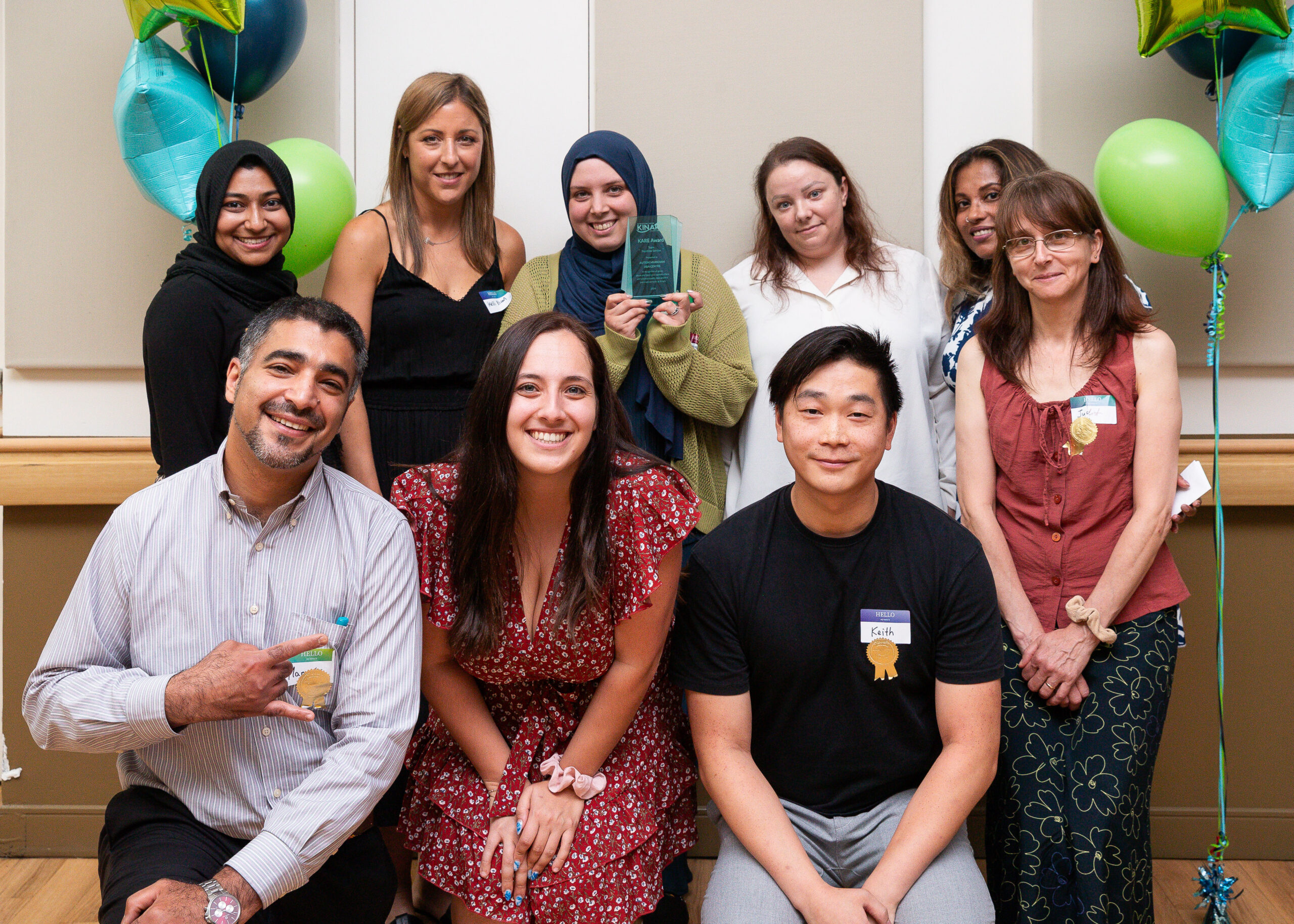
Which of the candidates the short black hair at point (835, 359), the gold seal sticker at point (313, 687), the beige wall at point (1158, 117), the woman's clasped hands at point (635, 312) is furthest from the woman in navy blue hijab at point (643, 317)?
the beige wall at point (1158, 117)

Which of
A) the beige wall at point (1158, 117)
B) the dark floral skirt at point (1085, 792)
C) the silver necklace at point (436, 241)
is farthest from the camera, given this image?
the beige wall at point (1158, 117)

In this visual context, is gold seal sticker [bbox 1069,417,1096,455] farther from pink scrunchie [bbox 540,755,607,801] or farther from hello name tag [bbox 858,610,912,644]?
pink scrunchie [bbox 540,755,607,801]

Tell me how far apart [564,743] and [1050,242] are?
154 centimetres

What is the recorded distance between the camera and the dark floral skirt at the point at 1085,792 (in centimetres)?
205

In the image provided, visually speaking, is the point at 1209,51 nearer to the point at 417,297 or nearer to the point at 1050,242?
the point at 1050,242

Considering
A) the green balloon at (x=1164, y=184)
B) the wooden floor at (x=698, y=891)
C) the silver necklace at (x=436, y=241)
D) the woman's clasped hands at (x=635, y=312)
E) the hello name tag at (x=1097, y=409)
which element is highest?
the green balloon at (x=1164, y=184)

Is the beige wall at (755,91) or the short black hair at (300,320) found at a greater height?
the beige wall at (755,91)

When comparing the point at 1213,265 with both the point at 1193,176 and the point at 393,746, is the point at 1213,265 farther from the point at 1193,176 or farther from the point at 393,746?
the point at 393,746

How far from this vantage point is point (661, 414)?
8.38ft

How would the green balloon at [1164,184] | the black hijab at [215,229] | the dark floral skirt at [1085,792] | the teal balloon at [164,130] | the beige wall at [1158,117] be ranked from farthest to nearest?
the beige wall at [1158,117], the teal balloon at [164,130], the green balloon at [1164,184], the black hijab at [215,229], the dark floral skirt at [1085,792]

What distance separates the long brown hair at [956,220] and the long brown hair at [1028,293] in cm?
26

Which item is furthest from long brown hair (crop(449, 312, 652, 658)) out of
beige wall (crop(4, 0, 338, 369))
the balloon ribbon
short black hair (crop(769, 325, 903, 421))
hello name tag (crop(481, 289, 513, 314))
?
the balloon ribbon

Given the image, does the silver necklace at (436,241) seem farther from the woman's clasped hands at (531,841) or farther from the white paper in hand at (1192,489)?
the white paper in hand at (1192,489)

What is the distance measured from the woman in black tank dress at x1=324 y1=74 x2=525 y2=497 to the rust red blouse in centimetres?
137
